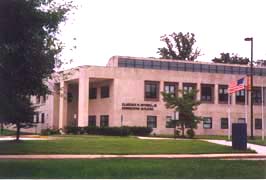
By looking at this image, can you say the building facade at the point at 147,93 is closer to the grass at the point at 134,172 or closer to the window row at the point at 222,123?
the window row at the point at 222,123

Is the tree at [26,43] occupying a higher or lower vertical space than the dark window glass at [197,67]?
lower

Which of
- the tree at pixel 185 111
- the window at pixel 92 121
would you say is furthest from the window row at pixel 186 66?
the tree at pixel 185 111

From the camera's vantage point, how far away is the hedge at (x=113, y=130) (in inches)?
2185

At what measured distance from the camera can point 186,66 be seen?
71062 mm

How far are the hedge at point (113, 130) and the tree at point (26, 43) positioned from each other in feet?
112

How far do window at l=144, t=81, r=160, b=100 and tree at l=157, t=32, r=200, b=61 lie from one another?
113 feet

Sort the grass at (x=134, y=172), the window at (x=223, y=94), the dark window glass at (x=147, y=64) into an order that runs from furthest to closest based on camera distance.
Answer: the window at (x=223, y=94) < the dark window glass at (x=147, y=64) < the grass at (x=134, y=172)

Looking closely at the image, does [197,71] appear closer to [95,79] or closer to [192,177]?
[95,79]

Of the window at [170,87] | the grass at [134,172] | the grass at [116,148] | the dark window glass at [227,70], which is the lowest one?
the grass at [116,148]

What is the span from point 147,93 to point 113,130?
39.0 ft

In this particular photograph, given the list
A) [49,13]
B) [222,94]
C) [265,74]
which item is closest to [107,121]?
[222,94]

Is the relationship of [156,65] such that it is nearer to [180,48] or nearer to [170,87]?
[170,87]

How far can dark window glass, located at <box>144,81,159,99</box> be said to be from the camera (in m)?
66.8

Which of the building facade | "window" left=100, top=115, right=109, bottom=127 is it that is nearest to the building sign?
the building facade
